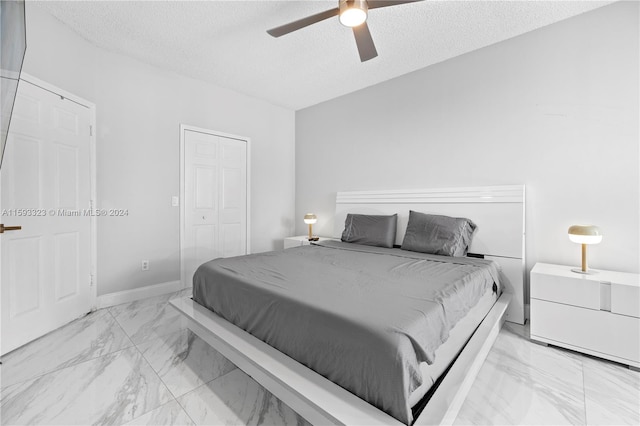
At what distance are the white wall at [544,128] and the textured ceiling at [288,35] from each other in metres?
0.22

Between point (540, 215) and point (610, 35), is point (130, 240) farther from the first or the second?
point (610, 35)

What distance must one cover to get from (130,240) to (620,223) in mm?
4699

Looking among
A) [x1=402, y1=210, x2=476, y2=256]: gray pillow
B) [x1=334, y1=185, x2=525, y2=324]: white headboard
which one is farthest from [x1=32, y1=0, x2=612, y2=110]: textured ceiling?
[x1=402, y1=210, x2=476, y2=256]: gray pillow

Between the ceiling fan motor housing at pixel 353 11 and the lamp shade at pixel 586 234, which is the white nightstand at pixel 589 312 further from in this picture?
the ceiling fan motor housing at pixel 353 11

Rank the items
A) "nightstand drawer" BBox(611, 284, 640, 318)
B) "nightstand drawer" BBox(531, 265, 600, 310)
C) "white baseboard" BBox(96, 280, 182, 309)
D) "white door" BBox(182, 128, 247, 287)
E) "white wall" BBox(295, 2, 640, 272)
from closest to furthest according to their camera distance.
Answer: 1. "nightstand drawer" BBox(611, 284, 640, 318)
2. "nightstand drawer" BBox(531, 265, 600, 310)
3. "white wall" BBox(295, 2, 640, 272)
4. "white baseboard" BBox(96, 280, 182, 309)
5. "white door" BBox(182, 128, 247, 287)

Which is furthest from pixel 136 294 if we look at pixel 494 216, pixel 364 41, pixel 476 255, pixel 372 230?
pixel 494 216

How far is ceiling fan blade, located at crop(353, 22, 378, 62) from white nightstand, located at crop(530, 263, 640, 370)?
226 cm

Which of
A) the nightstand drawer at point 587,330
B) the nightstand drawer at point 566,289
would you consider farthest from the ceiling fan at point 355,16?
the nightstand drawer at point 587,330

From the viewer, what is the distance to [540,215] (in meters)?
2.66

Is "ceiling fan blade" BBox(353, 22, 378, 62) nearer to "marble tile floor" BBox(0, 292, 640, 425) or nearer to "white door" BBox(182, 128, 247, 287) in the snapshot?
"white door" BBox(182, 128, 247, 287)

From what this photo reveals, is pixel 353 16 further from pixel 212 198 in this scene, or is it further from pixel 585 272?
pixel 212 198

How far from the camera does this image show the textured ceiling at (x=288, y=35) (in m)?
2.37

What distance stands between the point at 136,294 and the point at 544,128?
456cm

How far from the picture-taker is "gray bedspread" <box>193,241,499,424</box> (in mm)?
1133
